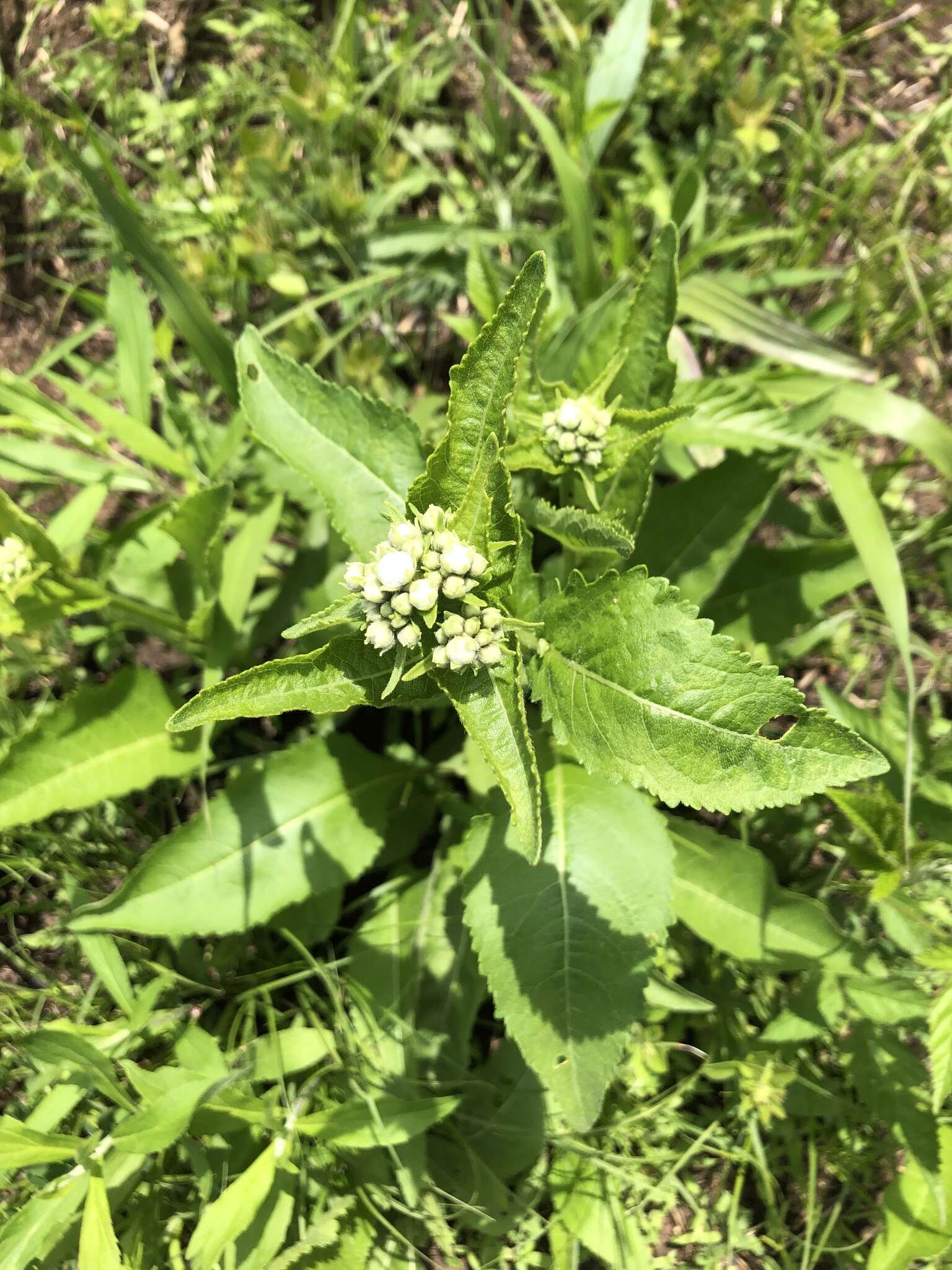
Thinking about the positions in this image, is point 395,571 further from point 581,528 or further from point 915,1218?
point 915,1218

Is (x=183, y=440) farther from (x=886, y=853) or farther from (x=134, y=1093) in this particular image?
(x=886, y=853)

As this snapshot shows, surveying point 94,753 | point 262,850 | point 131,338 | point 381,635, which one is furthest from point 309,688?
point 131,338

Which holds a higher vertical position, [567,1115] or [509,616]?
[509,616]

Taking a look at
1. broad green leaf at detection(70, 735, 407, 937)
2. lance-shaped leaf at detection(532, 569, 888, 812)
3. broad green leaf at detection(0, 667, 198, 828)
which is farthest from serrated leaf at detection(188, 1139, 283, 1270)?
lance-shaped leaf at detection(532, 569, 888, 812)

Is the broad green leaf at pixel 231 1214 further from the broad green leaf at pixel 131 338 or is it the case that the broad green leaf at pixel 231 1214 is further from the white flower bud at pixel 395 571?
the broad green leaf at pixel 131 338

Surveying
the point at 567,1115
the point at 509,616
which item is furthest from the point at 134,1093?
the point at 509,616
